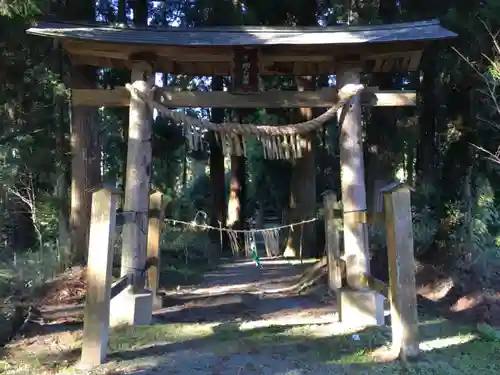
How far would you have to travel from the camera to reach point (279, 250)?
50.6 feet

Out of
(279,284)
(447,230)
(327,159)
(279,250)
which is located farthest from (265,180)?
(447,230)

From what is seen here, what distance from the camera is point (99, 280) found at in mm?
4473

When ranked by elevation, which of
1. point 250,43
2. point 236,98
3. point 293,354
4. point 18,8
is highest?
point 18,8

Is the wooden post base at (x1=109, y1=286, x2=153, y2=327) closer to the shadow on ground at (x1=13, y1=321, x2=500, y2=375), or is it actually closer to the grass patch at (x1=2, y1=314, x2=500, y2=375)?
the grass patch at (x1=2, y1=314, x2=500, y2=375)

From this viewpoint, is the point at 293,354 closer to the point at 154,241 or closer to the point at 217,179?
the point at 154,241

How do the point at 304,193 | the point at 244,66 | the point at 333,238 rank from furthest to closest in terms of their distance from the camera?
the point at 304,193, the point at 333,238, the point at 244,66

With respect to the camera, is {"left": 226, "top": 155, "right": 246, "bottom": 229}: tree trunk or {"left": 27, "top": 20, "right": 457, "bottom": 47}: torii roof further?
{"left": 226, "top": 155, "right": 246, "bottom": 229}: tree trunk

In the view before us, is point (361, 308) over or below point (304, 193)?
below

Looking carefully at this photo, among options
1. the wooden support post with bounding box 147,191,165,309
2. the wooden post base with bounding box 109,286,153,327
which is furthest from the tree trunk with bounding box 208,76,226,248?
the wooden post base with bounding box 109,286,153,327

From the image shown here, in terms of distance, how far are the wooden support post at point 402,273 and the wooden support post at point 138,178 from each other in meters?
3.09

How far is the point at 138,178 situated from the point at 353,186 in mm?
2663

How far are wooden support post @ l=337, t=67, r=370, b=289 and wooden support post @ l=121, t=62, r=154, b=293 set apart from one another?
2.47 metres

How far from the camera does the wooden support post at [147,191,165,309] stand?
23.6ft

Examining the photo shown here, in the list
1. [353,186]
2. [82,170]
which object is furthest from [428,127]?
[82,170]
